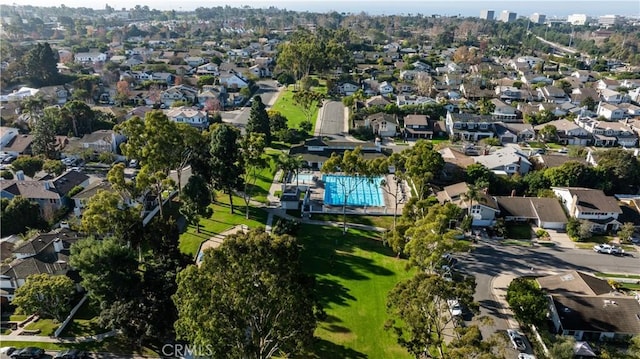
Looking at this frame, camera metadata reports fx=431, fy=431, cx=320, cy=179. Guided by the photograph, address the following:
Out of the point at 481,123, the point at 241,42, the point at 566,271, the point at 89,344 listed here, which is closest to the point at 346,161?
the point at 566,271

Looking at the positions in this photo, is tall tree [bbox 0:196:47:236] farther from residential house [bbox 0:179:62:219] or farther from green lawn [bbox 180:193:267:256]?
green lawn [bbox 180:193:267:256]

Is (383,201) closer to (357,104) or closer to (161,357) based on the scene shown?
(161,357)

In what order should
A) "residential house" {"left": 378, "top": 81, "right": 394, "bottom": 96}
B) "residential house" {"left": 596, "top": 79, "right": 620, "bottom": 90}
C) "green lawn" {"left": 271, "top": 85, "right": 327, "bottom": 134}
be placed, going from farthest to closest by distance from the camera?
"residential house" {"left": 596, "top": 79, "right": 620, "bottom": 90}
"residential house" {"left": 378, "top": 81, "right": 394, "bottom": 96}
"green lawn" {"left": 271, "top": 85, "right": 327, "bottom": 134}

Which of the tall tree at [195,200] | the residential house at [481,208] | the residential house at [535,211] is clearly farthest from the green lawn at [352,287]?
the residential house at [535,211]

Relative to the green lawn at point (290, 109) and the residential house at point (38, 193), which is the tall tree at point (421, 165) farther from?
the residential house at point (38, 193)

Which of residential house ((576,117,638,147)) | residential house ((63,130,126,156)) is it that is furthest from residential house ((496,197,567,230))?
residential house ((63,130,126,156))

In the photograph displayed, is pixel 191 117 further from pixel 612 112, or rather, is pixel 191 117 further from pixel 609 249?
pixel 612 112
